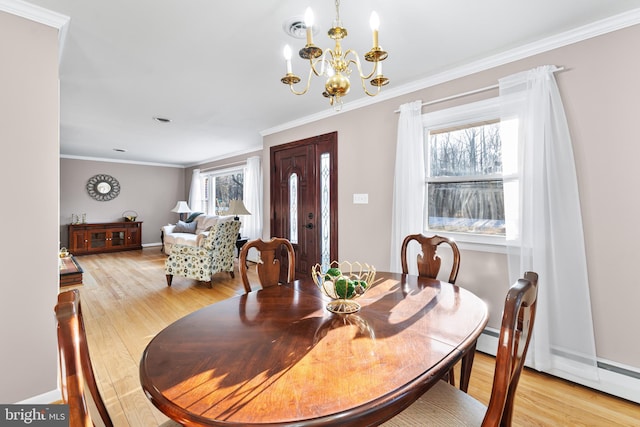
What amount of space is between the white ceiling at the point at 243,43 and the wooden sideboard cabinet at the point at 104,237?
4235mm

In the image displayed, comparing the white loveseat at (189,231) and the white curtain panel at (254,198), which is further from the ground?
the white curtain panel at (254,198)

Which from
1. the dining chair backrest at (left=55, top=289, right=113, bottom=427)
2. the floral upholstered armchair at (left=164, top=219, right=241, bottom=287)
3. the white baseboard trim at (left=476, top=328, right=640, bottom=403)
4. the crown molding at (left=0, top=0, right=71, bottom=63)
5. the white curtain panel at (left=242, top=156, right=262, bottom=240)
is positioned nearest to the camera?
the dining chair backrest at (left=55, top=289, right=113, bottom=427)

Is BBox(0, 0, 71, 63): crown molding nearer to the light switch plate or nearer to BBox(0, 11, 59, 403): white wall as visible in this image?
BBox(0, 11, 59, 403): white wall

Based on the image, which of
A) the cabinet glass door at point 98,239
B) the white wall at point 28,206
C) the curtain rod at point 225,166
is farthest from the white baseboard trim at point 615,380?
the cabinet glass door at point 98,239

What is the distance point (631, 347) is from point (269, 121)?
417cm

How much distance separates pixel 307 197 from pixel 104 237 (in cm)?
610

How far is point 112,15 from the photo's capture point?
1842 millimetres

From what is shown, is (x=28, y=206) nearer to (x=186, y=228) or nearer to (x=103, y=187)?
(x=186, y=228)

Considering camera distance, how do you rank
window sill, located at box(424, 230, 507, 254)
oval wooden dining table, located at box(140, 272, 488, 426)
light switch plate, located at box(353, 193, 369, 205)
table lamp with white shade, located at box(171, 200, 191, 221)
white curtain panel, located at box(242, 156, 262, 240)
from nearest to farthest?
1. oval wooden dining table, located at box(140, 272, 488, 426)
2. window sill, located at box(424, 230, 507, 254)
3. light switch plate, located at box(353, 193, 369, 205)
4. white curtain panel, located at box(242, 156, 262, 240)
5. table lamp with white shade, located at box(171, 200, 191, 221)

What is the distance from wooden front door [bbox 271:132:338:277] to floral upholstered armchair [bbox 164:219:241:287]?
785mm

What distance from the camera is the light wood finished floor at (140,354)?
5.77 feet

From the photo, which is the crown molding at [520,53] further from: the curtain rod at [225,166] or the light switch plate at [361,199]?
the curtain rod at [225,166]

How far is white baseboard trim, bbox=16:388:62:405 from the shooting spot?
1737 millimetres

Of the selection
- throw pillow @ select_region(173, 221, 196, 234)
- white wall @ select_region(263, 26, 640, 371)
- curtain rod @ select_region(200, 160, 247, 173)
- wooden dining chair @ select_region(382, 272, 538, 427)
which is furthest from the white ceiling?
throw pillow @ select_region(173, 221, 196, 234)
